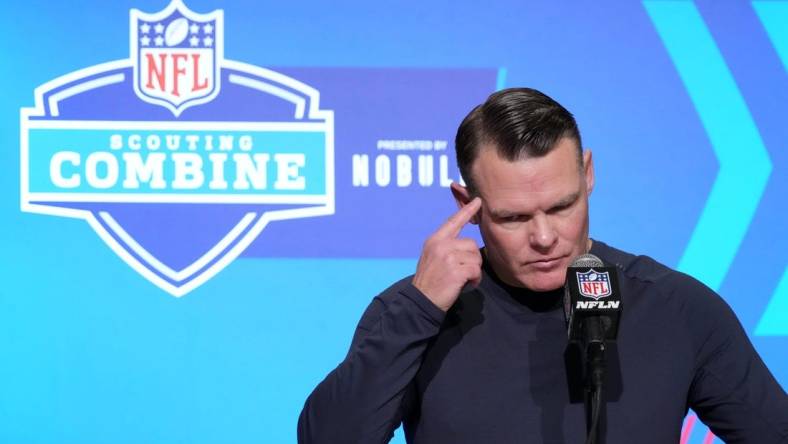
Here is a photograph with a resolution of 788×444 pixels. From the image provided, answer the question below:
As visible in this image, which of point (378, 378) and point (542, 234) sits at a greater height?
point (542, 234)

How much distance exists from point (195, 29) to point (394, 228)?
72cm

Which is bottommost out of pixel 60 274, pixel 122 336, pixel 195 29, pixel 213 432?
pixel 213 432

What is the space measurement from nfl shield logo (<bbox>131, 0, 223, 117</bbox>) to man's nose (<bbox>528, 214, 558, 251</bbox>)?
1.25 meters

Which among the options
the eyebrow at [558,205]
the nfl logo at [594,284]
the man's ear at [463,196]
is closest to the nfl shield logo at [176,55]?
the man's ear at [463,196]

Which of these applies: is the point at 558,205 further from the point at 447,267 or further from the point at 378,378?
the point at 378,378

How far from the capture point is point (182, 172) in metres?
2.41

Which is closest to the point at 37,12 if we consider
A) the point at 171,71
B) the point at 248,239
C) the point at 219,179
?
the point at 171,71

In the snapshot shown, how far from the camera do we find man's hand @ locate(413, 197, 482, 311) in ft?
4.41

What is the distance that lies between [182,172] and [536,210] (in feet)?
4.13

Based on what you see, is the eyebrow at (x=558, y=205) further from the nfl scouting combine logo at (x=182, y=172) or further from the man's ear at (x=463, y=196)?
the nfl scouting combine logo at (x=182, y=172)

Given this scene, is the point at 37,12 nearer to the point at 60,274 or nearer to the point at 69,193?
the point at 69,193

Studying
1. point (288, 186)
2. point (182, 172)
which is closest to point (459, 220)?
point (288, 186)

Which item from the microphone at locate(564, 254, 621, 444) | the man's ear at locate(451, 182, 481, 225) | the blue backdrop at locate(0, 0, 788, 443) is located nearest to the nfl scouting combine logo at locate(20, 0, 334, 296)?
the blue backdrop at locate(0, 0, 788, 443)

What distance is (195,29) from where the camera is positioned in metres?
2.44
